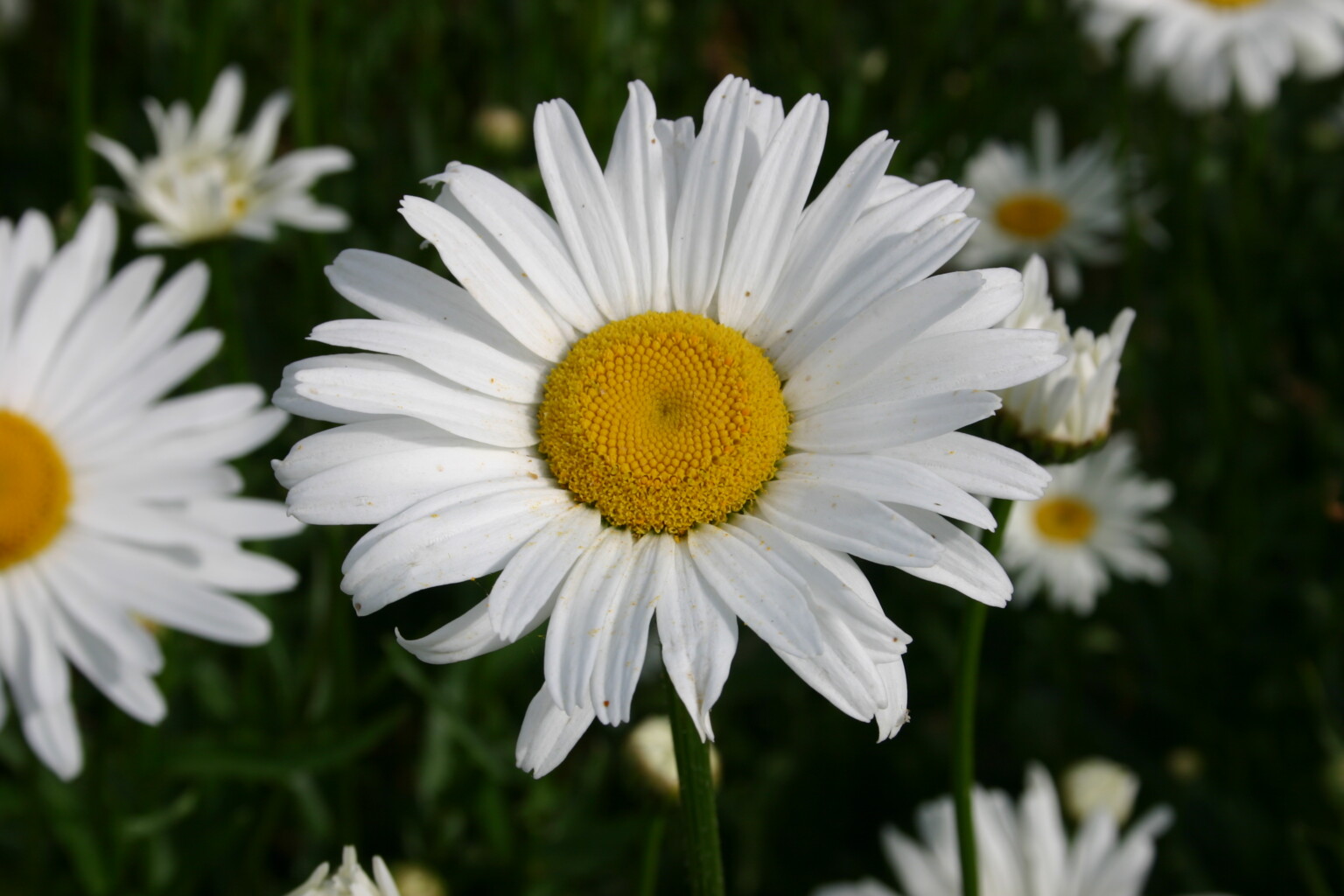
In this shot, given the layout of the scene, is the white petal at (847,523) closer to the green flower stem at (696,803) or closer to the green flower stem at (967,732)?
the green flower stem at (696,803)

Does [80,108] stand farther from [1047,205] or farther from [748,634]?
[1047,205]

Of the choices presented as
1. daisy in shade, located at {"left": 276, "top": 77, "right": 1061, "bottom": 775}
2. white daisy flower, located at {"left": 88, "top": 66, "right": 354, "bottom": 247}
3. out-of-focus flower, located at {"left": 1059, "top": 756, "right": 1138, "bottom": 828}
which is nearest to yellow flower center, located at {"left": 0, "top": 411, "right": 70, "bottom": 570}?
white daisy flower, located at {"left": 88, "top": 66, "right": 354, "bottom": 247}

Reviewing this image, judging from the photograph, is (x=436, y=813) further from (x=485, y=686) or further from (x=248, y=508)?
(x=248, y=508)

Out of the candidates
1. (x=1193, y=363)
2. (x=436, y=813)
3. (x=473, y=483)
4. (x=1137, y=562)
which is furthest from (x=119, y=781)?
(x=1193, y=363)

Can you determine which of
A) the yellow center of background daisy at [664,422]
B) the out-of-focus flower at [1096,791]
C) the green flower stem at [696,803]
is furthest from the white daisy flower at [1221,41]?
the green flower stem at [696,803]

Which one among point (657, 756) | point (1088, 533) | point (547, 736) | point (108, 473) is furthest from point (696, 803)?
point (1088, 533)

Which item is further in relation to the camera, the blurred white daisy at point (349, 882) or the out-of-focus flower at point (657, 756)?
the out-of-focus flower at point (657, 756)
